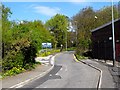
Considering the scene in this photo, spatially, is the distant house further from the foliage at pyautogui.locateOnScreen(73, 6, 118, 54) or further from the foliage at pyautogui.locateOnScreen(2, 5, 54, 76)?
the foliage at pyautogui.locateOnScreen(73, 6, 118, 54)

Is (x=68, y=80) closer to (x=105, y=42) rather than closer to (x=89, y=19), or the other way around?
(x=105, y=42)

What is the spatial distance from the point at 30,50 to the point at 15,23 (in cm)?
398

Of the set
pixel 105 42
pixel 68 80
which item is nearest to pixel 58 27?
pixel 105 42

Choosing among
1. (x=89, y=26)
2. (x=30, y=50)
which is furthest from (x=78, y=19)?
(x=30, y=50)

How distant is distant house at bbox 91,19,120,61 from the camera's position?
157 ft

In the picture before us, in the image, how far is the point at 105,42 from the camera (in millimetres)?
53875

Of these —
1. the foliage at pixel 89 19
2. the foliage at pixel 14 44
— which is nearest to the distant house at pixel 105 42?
the foliage at pixel 14 44

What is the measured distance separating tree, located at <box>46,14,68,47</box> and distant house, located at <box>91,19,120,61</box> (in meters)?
68.3

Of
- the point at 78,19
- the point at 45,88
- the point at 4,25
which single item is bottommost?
the point at 45,88

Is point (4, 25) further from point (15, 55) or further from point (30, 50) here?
point (30, 50)

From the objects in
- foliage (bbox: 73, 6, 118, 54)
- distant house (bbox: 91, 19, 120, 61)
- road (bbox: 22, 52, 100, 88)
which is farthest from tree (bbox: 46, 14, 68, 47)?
road (bbox: 22, 52, 100, 88)

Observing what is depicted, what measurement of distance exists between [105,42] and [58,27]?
78864mm

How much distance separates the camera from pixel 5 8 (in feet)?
105

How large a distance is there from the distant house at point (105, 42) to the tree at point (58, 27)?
68280mm
